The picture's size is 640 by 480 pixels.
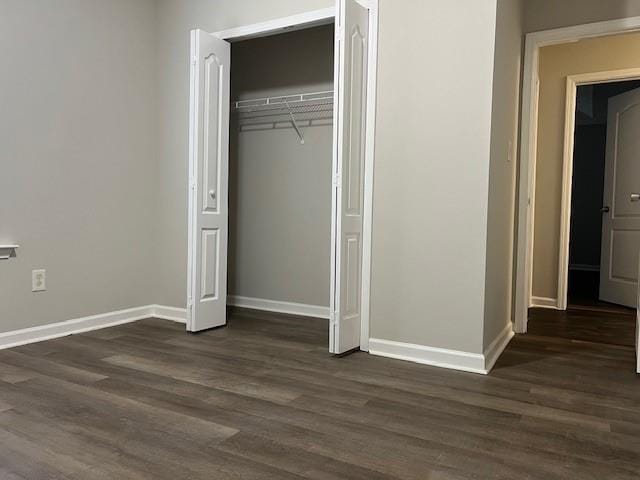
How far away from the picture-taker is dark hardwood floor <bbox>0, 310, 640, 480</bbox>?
5.42ft

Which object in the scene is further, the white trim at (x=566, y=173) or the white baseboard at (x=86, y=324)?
the white trim at (x=566, y=173)

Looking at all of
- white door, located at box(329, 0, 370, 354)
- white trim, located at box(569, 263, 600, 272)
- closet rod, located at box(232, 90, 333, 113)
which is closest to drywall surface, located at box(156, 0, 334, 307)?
closet rod, located at box(232, 90, 333, 113)

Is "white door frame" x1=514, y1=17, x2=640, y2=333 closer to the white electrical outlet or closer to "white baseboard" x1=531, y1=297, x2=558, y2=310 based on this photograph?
"white baseboard" x1=531, y1=297, x2=558, y2=310

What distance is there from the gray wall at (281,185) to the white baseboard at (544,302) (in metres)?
2.06

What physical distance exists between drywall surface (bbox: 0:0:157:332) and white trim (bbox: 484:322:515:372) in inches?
98.2

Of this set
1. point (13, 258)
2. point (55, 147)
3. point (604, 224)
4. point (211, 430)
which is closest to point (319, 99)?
point (55, 147)

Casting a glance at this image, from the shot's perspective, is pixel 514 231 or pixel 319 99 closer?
pixel 514 231

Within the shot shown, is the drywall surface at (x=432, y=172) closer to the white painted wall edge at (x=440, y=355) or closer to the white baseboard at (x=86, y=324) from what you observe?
the white painted wall edge at (x=440, y=355)

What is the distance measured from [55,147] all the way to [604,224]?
16.1ft

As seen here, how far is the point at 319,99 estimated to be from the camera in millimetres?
4047

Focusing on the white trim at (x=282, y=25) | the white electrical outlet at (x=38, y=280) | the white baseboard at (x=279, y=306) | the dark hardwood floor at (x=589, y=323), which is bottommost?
the dark hardwood floor at (x=589, y=323)

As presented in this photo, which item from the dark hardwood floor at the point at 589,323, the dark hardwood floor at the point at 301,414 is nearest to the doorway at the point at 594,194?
the dark hardwood floor at the point at 589,323

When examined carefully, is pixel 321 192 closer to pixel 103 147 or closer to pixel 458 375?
pixel 103 147

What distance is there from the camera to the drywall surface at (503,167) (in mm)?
2766
